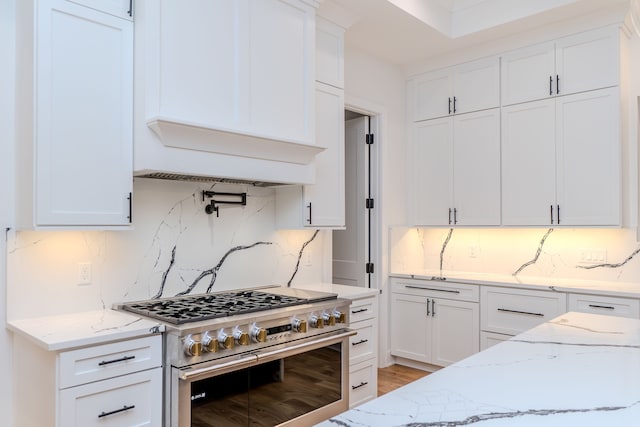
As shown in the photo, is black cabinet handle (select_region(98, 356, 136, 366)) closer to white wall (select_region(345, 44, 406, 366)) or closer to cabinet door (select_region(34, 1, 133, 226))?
cabinet door (select_region(34, 1, 133, 226))

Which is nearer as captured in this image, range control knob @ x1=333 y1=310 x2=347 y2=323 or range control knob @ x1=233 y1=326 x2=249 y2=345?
range control knob @ x1=233 y1=326 x2=249 y2=345

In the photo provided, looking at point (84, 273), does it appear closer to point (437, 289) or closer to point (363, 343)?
point (363, 343)

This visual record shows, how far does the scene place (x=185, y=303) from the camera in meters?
2.70

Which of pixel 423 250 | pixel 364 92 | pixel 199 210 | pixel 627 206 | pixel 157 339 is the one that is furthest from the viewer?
pixel 423 250

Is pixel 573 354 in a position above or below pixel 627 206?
below

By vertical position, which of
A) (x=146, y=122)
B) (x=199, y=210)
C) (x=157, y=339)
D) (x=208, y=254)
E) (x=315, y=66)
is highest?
(x=315, y=66)

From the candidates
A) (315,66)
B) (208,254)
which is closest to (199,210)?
(208,254)

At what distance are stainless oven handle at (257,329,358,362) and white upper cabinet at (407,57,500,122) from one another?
Result: 94.7 inches

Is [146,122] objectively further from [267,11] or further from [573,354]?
[573,354]

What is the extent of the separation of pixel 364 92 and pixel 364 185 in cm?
83

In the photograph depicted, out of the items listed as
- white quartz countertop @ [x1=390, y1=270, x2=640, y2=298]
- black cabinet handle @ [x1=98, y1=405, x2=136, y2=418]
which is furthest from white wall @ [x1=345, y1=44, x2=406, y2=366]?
black cabinet handle @ [x1=98, y1=405, x2=136, y2=418]

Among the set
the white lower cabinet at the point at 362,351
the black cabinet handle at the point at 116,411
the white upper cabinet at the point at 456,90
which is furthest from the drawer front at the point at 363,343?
the white upper cabinet at the point at 456,90

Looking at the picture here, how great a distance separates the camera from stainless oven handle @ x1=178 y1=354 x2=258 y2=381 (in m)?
2.12

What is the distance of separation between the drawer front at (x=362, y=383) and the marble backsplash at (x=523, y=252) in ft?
4.12
